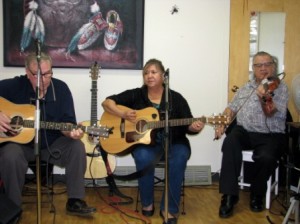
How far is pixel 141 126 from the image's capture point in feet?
9.50

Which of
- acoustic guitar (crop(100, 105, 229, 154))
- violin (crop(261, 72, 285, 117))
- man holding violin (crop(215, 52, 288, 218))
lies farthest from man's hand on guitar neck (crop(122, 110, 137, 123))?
violin (crop(261, 72, 285, 117))

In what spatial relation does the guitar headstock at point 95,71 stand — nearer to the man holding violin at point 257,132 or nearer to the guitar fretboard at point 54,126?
the guitar fretboard at point 54,126

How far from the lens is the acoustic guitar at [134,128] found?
280 centimetres

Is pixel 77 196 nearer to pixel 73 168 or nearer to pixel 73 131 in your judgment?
pixel 73 168

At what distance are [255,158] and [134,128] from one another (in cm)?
103

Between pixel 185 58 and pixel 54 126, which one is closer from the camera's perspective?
pixel 54 126

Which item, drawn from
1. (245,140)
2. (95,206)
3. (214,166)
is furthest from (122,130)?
(214,166)

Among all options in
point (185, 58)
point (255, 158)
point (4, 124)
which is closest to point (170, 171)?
point (255, 158)

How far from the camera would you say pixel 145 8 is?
3604 millimetres

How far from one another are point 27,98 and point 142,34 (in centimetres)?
135

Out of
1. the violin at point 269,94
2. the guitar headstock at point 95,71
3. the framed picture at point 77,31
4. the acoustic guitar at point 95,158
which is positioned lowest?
the acoustic guitar at point 95,158

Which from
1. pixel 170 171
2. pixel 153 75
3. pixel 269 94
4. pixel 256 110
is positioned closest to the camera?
pixel 170 171

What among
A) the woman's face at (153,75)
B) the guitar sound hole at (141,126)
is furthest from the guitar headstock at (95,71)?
the guitar sound hole at (141,126)

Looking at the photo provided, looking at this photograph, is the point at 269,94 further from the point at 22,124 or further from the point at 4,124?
the point at 4,124
